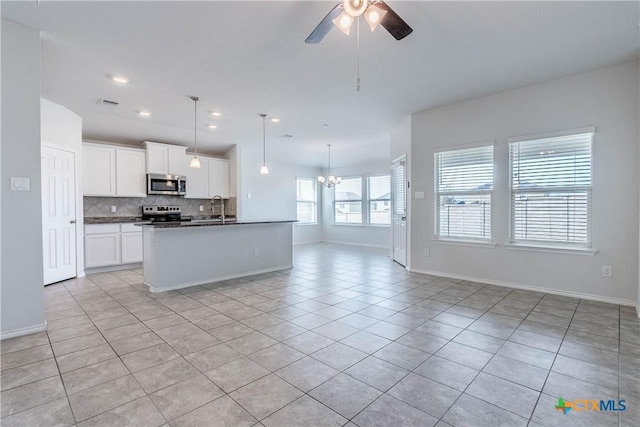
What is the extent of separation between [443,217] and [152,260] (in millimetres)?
4390

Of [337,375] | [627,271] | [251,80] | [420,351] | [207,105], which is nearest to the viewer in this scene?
[337,375]

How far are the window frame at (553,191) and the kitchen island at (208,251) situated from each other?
3.51 metres

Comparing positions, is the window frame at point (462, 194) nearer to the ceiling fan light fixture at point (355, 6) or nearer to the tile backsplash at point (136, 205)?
the ceiling fan light fixture at point (355, 6)

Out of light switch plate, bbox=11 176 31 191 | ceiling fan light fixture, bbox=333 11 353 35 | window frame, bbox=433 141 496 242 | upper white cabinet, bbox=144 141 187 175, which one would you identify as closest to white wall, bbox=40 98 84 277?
upper white cabinet, bbox=144 141 187 175

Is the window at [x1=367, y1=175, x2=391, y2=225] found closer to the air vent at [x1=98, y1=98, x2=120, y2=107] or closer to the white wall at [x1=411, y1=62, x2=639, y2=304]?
the white wall at [x1=411, y1=62, x2=639, y2=304]

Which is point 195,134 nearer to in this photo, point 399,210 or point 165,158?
point 165,158

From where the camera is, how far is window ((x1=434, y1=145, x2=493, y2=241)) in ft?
14.6

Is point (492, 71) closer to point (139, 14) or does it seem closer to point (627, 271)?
point (627, 271)

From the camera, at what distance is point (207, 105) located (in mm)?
4652

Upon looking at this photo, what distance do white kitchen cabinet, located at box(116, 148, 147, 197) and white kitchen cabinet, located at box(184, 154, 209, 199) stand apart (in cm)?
86

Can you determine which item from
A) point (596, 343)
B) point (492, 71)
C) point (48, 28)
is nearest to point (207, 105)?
point (48, 28)

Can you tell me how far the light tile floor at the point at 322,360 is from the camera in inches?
66.2

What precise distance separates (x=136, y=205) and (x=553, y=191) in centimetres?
720

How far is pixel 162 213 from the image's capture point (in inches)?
253
